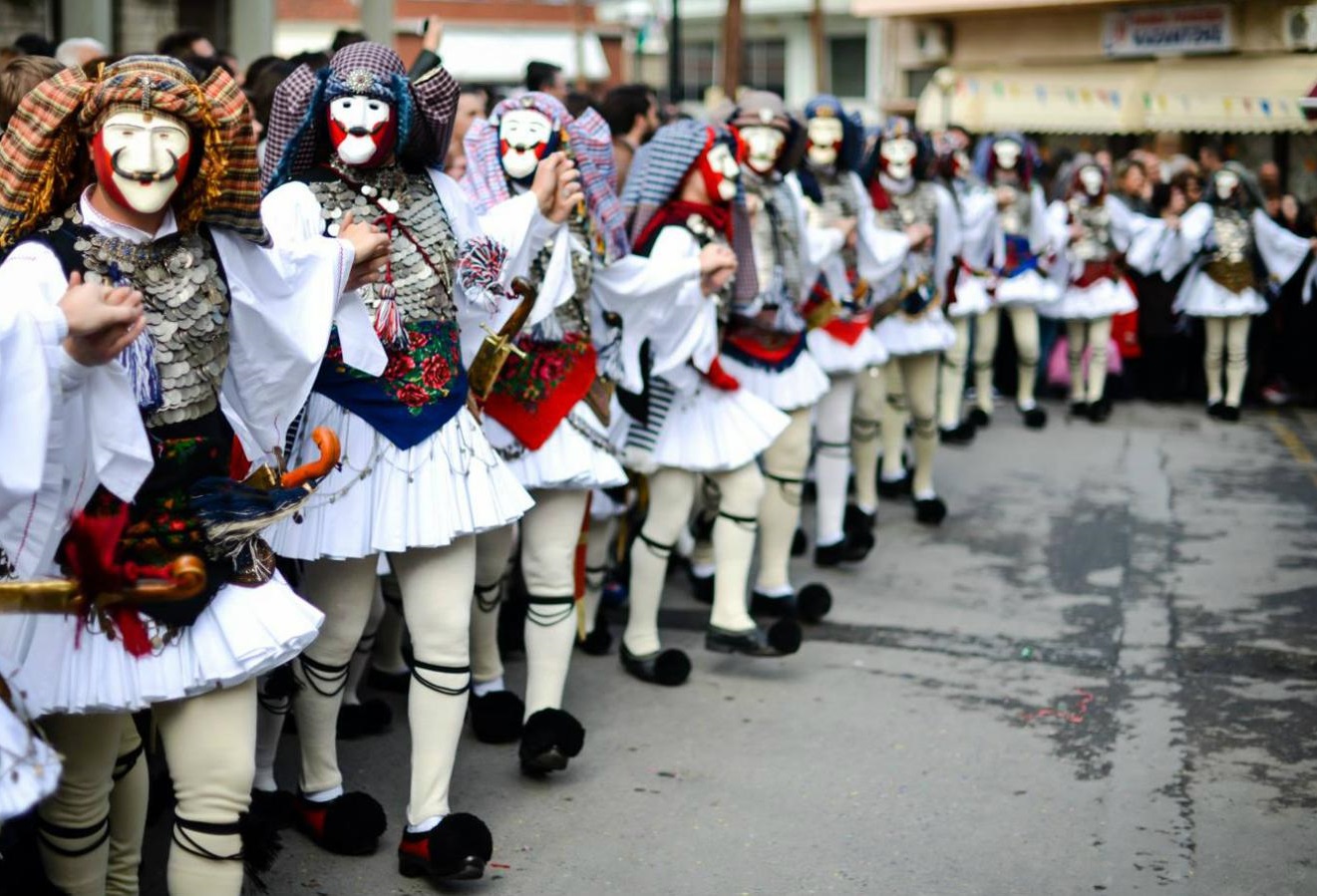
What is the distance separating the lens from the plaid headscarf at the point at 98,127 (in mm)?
3484

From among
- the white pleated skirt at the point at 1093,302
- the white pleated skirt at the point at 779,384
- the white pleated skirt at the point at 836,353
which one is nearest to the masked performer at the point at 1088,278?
the white pleated skirt at the point at 1093,302

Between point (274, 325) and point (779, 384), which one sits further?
point (779, 384)

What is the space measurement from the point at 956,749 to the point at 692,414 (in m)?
1.57

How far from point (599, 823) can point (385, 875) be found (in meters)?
0.71

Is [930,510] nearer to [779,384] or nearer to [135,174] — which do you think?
→ [779,384]

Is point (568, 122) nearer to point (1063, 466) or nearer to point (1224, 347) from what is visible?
point (1063, 466)

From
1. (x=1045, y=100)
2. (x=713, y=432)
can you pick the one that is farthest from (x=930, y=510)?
(x=1045, y=100)

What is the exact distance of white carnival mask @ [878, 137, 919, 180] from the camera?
31.0ft

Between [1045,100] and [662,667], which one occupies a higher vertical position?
[1045,100]

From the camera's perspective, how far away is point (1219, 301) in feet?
44.4

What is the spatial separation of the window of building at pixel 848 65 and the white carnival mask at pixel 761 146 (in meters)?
29.5

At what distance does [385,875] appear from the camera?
15.4ft

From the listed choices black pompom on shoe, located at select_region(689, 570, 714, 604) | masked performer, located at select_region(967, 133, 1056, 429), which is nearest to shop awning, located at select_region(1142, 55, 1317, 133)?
masked performer, located at select_region(967, 133, 1056, 429)

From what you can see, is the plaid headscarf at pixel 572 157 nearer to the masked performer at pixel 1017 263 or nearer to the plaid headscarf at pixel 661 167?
the plaid headscarf at pixel 661 167
